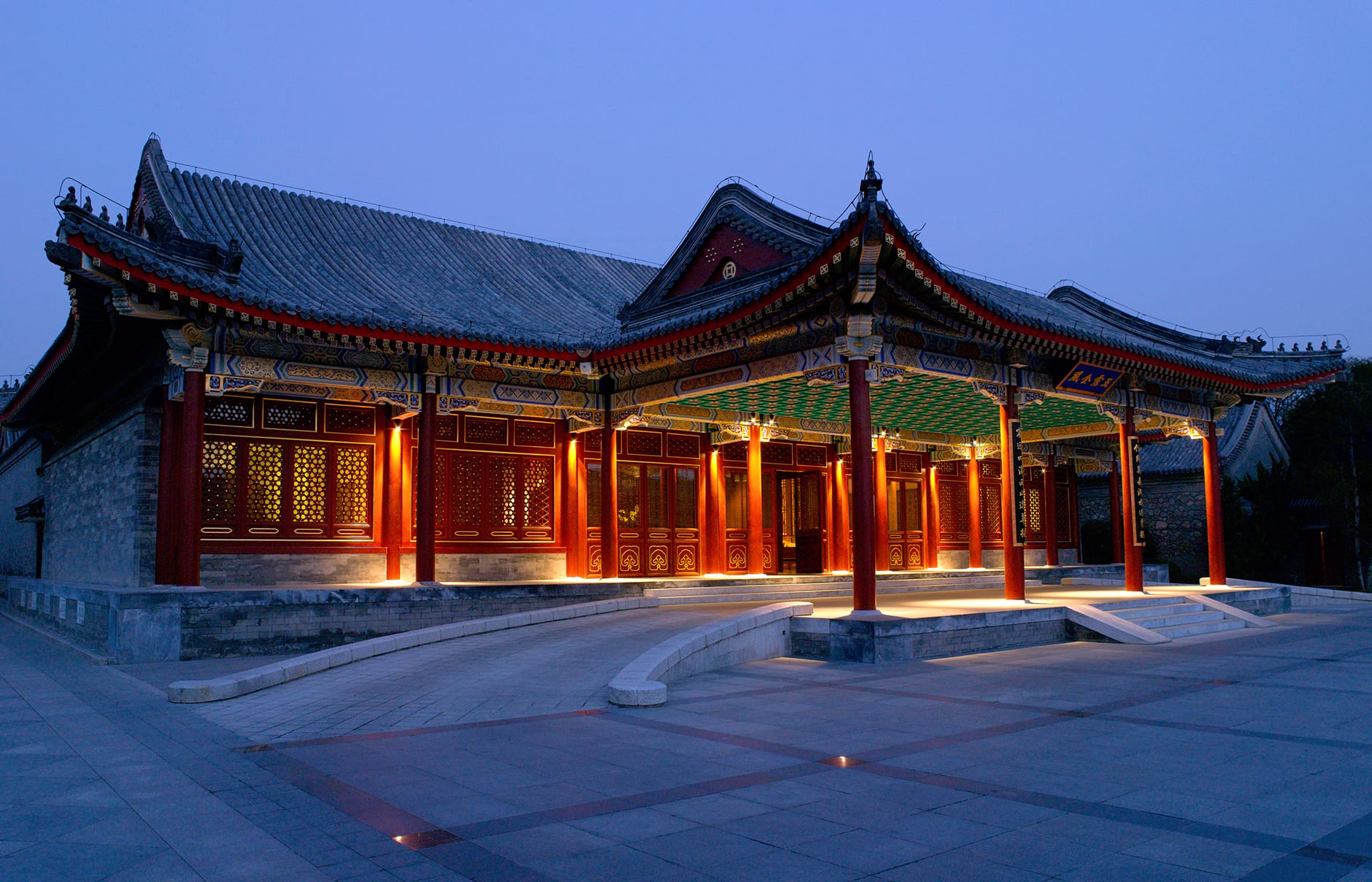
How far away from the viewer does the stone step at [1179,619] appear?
14.4 m

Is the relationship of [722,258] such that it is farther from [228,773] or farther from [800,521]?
[228,773]

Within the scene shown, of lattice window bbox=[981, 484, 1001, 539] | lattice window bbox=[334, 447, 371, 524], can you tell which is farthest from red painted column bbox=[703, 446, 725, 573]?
lattice window bbox=[981, 484, 1001, 539]

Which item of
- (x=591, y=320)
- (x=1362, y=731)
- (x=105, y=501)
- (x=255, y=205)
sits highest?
(x=255, y=205)

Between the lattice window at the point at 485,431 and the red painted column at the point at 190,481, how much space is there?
4527 millimetres

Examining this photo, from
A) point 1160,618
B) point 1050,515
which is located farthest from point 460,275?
point 1050,515

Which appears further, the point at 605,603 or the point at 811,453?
the point at 811,453

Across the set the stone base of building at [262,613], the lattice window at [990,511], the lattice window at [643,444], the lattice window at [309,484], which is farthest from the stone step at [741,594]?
the lattice window at [990,511]

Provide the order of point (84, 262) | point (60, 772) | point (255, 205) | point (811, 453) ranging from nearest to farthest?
point (60, 772)
point (84, 262)
point (255, 205)
point (811, 453)

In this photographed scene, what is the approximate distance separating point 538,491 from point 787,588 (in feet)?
15.5

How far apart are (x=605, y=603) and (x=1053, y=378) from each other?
7.79 metres

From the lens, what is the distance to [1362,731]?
6.98m

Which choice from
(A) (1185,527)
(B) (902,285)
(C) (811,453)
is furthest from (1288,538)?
(B) (902,285)

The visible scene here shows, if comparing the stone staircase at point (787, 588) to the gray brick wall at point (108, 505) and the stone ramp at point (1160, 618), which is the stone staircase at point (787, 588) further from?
the gray brick wall at point (108, 505)

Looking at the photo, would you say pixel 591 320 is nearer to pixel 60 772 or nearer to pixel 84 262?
pixel 84 262
